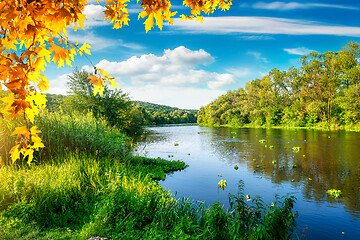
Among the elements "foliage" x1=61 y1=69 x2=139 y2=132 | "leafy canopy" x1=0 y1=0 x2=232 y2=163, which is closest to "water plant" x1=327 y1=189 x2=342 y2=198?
"leafy canopy" x1=0 y1=0 x2=232 y2=163

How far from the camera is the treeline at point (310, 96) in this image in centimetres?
3266

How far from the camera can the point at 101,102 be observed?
2056 cm

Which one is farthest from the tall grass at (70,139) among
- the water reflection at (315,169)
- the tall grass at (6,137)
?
the water reflection at (315,169)

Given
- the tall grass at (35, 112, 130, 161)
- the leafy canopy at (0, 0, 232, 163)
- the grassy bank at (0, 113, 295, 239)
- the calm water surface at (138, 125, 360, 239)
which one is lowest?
the calm water surface at (138, 125, 360, 239)

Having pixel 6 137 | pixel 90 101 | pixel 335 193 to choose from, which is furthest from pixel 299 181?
pixel 90 101

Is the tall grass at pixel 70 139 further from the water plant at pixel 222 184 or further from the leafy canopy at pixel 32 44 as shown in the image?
the leafy canopy at pixel 32 44

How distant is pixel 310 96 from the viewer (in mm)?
38812

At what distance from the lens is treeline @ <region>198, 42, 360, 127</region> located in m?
32.7

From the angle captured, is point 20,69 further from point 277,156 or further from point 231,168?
point 277,156

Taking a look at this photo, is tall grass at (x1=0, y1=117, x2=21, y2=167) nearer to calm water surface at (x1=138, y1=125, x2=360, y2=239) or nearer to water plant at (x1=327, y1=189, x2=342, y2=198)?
calm water surface at (x1=138, y1=125, x2=360, y2=239)

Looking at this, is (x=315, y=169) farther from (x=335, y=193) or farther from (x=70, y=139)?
(x=70, y=139)

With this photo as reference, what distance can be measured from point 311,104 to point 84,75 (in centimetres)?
3527

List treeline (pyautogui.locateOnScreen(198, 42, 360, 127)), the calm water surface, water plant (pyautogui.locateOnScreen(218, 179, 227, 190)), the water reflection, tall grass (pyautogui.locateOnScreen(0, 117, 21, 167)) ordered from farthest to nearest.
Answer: treeline (pyautogui.locateOnScreen(198, 42, 360, 127)) → water plant (pyautogui.locateOnScreen(218, 179, 227, 190)) → the water reflection → tall grass (pyautogui.locateOnScreen(0, 117, 21, 167)) → the calm water surface

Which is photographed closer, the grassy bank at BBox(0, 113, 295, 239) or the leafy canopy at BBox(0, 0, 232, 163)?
the leafy canopy at BBox(0, 0, 232, 163)
